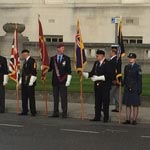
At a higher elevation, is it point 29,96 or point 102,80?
point 102,80

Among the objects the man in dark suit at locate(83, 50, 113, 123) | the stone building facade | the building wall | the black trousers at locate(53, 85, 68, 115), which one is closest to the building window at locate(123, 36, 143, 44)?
the stone building facade

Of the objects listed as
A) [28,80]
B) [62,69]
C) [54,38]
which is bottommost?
[28,80]

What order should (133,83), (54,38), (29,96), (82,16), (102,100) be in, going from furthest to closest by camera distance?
(54,38) → (82,16) → (29,96) → (102,100) → (133,83)

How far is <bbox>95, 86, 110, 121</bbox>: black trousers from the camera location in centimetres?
1434

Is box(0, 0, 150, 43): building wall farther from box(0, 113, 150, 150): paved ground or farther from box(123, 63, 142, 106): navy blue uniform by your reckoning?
box(123, 63, 142, 106): navy blue uniform

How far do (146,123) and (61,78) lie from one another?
8.26 feet

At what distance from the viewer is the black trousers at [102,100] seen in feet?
47.0

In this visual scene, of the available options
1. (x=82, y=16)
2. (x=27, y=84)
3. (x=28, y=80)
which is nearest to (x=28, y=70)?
(x=28, y=80)

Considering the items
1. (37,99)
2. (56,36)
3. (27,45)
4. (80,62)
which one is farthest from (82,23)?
(80,62)

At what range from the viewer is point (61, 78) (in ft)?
49.1

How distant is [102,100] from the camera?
1453 centimetres

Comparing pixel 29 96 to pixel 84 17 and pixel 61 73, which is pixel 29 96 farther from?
pixel 84 17

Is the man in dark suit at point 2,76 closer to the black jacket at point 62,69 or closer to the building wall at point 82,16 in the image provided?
the black jacket at point 62,69

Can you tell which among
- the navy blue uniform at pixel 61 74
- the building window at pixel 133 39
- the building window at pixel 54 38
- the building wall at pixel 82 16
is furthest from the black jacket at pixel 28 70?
the building window at pixel 54 38
